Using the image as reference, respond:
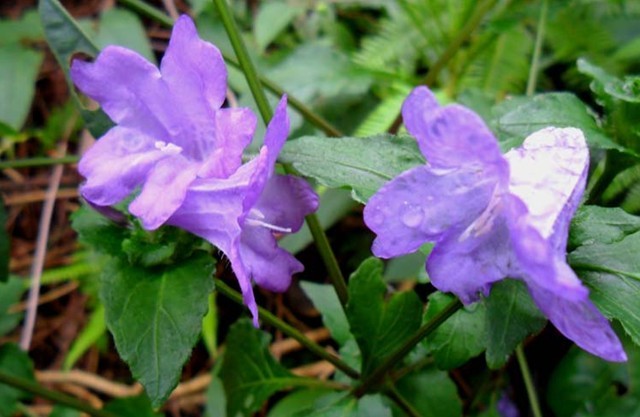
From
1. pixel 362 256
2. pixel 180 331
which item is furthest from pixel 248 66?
pixel 362 256

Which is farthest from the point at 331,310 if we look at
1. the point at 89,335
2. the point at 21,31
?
the point at 21,31

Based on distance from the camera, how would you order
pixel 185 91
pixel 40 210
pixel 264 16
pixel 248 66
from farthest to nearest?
1. pixel 40 210
2. pixel 264 16
3. pixel 248 66
4. pixel 185 91

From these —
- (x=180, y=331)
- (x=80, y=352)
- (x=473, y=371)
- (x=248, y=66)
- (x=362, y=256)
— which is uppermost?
(x=248, y=66)

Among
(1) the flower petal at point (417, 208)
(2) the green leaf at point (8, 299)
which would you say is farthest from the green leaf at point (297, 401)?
(1) the flower petal at point (417, 208)

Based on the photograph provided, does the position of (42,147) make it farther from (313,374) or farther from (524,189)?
(524,189)

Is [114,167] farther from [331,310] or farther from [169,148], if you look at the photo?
[331,310]

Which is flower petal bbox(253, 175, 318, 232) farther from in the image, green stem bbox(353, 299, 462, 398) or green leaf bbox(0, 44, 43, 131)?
green leaf bbox(0, 44, 43, 131)

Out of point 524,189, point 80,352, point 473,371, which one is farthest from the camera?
point 80,352

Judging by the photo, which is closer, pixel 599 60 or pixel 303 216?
pixel 303 216

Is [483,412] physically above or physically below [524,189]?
below
